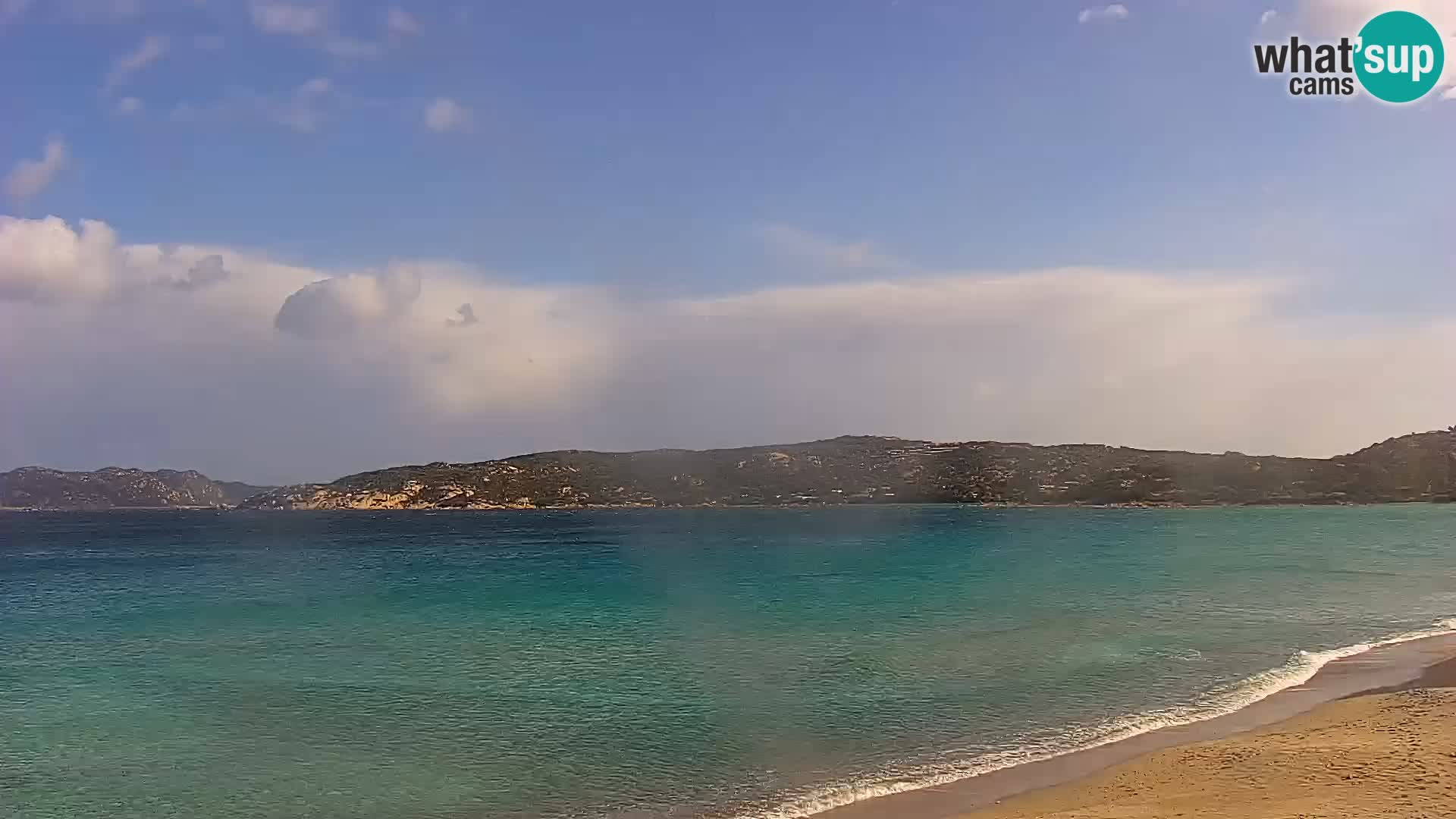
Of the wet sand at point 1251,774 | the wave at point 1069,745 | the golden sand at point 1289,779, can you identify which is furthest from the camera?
the wave at point 1069,745

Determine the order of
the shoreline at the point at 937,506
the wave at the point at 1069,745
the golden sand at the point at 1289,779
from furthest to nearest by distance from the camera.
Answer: the shoreline at the point at 937,506 → the wave at the point at 1069,745 → the golden sand at the point at 1289,779

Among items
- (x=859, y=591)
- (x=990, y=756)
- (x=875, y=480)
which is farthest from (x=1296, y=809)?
(x=875, y=480)

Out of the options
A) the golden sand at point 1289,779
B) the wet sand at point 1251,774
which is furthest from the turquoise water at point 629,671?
the golden sand at point 1289,779

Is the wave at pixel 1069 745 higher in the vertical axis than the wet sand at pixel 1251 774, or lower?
lower

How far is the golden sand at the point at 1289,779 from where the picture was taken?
12.5 m

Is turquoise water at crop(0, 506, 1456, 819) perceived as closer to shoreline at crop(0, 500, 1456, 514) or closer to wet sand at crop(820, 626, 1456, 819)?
wet sand at crop(820, 626, 1456, 819)

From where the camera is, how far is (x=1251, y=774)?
567 inches

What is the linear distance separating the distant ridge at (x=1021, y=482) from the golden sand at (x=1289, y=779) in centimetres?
15648

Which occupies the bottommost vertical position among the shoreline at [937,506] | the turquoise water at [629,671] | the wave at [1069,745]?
the shoreline at [937,506]

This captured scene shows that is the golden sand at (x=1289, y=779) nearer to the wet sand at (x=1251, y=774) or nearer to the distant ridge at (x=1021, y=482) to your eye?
the wet sand at (x=1251, y=774)

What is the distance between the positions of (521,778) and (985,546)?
65.8 metres

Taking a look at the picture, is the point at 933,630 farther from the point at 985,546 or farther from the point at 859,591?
the point at 985,546

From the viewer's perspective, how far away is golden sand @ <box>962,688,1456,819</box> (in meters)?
12.5

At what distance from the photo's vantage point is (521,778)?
16.5 metres
